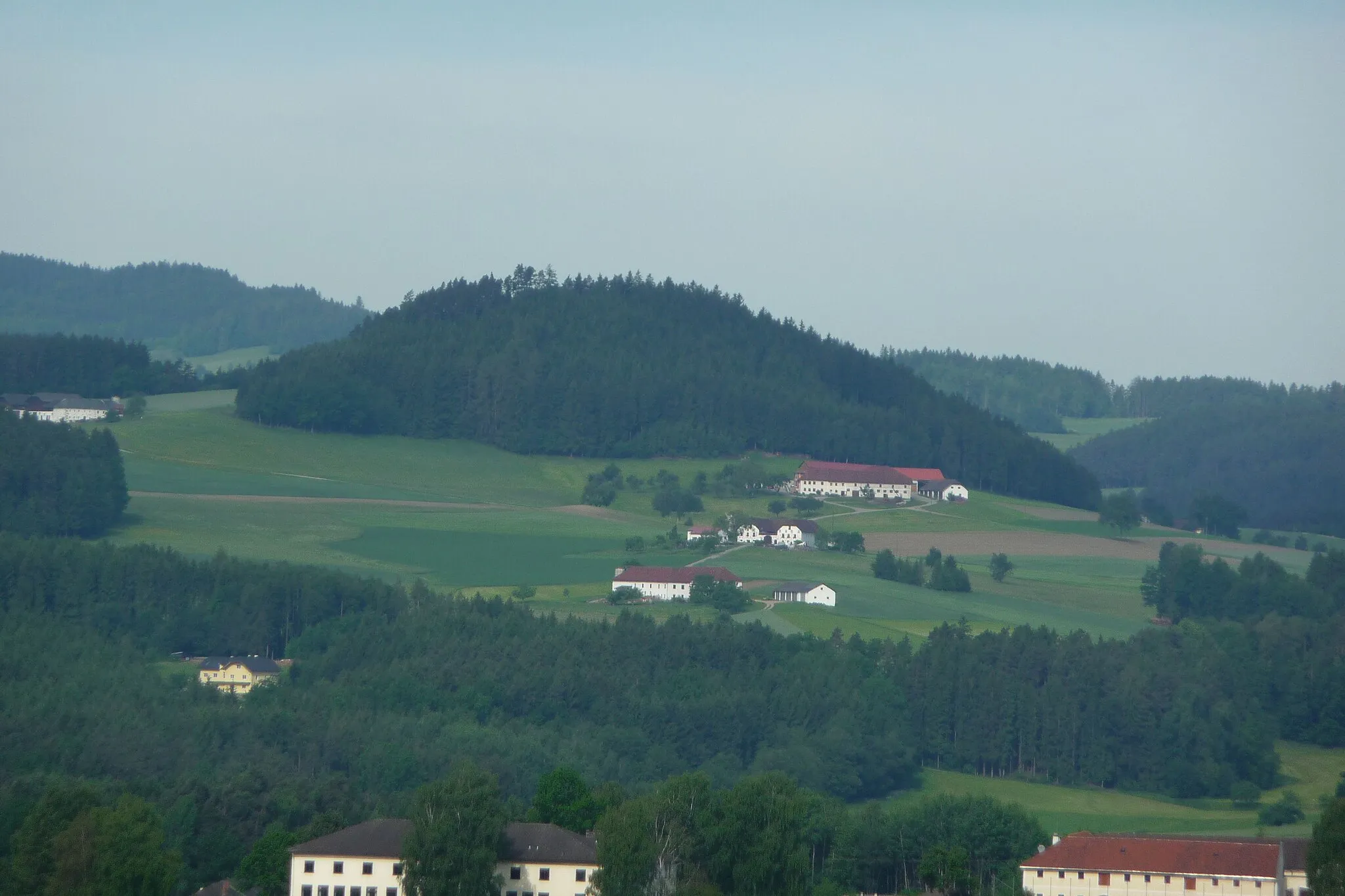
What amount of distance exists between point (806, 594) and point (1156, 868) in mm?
47195

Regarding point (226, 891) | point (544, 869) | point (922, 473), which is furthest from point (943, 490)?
point (226, 891)

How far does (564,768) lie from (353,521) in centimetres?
6001

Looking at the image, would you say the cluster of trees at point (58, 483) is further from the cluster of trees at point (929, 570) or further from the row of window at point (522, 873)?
the row of window at point (522, 873)

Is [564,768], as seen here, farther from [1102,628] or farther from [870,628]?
[1102,628]

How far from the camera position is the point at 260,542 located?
105562 mm

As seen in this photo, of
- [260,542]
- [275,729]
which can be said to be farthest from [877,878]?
[260,542]

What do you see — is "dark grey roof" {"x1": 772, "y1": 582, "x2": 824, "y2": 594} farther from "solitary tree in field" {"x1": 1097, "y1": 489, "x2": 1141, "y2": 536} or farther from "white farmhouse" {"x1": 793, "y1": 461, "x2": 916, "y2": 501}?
"solitary tree in field" {"x1": 1097, "y1": 489, "x2": 1141, "y2": 536}

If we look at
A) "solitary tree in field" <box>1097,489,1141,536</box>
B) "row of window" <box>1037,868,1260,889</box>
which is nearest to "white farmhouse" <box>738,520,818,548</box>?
"solitary tree in field" <box>1097,489,1141,536</box>

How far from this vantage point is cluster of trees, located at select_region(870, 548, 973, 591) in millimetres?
102562

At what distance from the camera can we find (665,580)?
96688 millimetres

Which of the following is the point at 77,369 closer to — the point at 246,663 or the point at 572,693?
the point at 246,663

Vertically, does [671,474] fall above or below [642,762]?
above

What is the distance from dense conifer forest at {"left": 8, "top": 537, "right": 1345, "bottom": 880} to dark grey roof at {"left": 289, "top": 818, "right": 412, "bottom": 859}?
1139 cm

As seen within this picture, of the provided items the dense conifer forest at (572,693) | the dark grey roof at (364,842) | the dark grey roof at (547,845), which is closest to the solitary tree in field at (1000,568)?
the dense conifer forest at (572,693)
